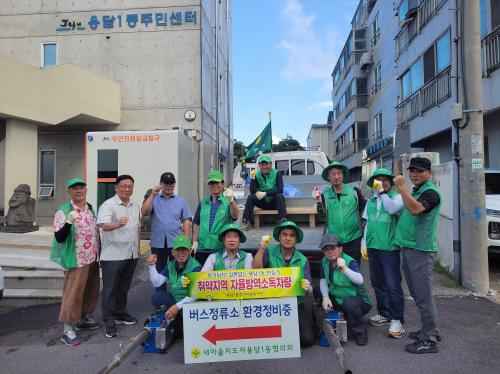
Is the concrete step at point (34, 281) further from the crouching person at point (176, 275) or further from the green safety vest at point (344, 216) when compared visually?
the green safety vest at point (344, 216)

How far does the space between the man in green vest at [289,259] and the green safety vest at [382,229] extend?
2.63 feet

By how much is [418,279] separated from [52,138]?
14.9 meters

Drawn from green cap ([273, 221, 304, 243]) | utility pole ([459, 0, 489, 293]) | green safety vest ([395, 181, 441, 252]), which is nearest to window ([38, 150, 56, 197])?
green cap ([273, 221, 304, 243])

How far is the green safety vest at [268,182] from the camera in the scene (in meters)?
5.80

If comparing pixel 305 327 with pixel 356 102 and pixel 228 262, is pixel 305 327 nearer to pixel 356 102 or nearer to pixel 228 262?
pixel 228 262

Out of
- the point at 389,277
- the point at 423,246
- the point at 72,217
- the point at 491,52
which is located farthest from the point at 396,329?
the point at 491,52

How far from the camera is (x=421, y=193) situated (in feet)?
12.7

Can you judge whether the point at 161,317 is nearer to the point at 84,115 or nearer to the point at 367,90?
the point at 84,115

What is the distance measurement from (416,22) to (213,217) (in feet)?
47.3

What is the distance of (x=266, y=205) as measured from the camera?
233 inches

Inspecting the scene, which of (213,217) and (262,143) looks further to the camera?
(262,143)

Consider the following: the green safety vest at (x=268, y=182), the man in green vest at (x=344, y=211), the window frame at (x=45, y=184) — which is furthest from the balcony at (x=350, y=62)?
the man in green vest at (x=344, y=211)

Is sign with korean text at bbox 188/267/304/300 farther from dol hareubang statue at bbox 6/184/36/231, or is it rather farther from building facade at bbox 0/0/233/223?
building facade at bbox 0/0/233/223

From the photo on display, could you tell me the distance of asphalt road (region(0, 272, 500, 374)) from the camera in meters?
3.60
